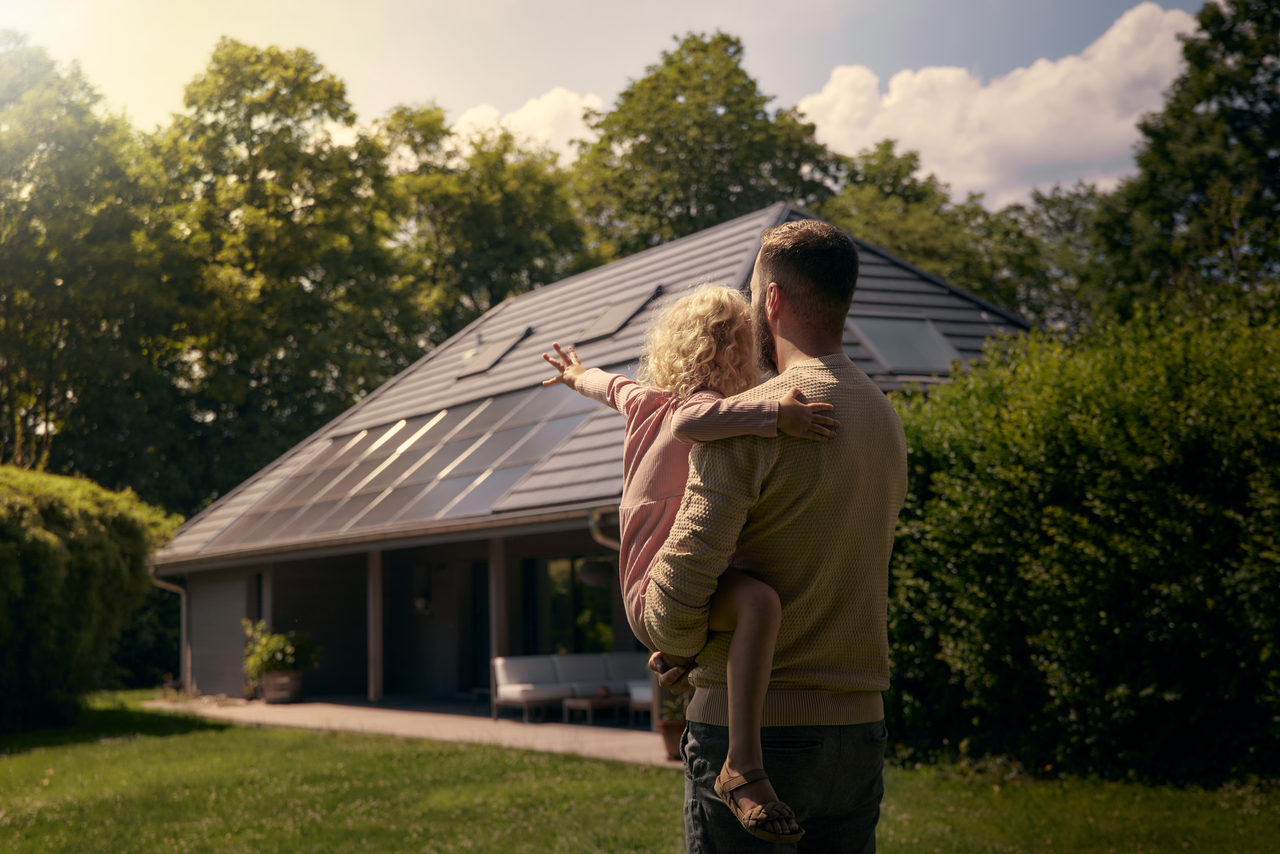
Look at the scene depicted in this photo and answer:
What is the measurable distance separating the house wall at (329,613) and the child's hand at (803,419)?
1794 cm

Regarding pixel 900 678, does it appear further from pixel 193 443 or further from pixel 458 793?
pixel 193 443

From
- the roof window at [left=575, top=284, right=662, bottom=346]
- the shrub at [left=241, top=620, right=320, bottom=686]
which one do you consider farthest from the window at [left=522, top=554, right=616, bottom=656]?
the shrub at [left=241, top=620, right=320, bottom=686]

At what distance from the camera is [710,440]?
85.0 inches

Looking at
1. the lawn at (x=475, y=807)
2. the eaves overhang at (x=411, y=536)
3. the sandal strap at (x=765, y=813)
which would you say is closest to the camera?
the sandal strap at (x=765, y=813)

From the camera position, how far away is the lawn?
667cm

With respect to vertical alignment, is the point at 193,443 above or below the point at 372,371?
below

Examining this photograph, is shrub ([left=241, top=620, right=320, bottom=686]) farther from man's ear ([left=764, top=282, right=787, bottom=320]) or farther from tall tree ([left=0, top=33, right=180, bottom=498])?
man's ear ([left=764, top=282, right=787, bottom=320])

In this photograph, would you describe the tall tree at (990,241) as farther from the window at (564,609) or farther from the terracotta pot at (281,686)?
the terracotta pot at (281,686)

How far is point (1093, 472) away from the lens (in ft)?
25.9

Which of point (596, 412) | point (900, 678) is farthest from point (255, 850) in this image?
point (596, 412)

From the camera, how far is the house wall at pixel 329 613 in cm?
1883

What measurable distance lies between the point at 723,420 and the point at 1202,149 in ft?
90.2

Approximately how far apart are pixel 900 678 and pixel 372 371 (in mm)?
25738

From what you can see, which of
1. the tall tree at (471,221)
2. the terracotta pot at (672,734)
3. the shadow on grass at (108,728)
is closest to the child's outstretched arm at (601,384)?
the terracotta pot at (672,734)
